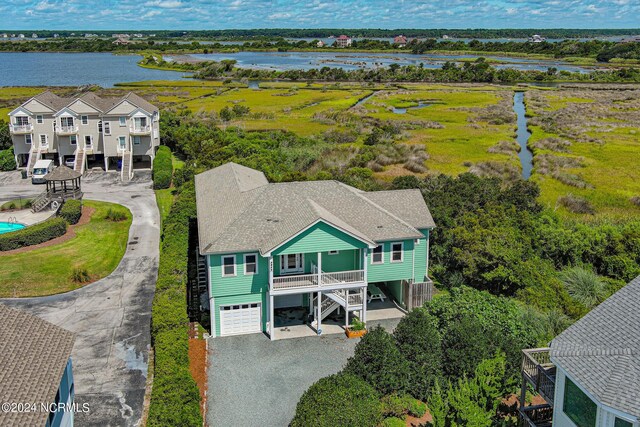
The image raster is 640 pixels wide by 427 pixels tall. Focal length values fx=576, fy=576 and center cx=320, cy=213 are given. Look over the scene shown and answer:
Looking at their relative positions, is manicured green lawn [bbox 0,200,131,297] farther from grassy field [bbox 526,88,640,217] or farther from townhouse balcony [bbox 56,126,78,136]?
grassy field [bbox 526,88,640,217]

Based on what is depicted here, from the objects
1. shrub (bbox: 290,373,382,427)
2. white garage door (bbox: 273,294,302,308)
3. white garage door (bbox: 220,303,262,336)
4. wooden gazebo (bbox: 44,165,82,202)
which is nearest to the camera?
shrub (bbox: 290,373,382,427)

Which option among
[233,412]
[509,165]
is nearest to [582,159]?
[509,165]

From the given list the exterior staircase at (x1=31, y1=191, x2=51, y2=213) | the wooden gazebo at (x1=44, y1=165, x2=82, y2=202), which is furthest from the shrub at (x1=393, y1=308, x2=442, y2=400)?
the exterior staircase at (x1=31, y1=191, x2=51, y2=213)

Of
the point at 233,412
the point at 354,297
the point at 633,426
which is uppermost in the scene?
the point at 633,426

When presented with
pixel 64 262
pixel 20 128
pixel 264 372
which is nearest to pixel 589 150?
pixel 264 372

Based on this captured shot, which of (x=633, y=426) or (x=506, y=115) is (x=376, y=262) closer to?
(x=633, y=426)

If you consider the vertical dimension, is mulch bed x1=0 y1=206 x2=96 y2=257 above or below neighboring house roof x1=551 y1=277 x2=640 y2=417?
below

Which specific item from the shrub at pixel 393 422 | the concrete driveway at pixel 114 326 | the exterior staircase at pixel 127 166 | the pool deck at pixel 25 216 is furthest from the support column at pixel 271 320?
the exterior staircase at pixel 127 166
